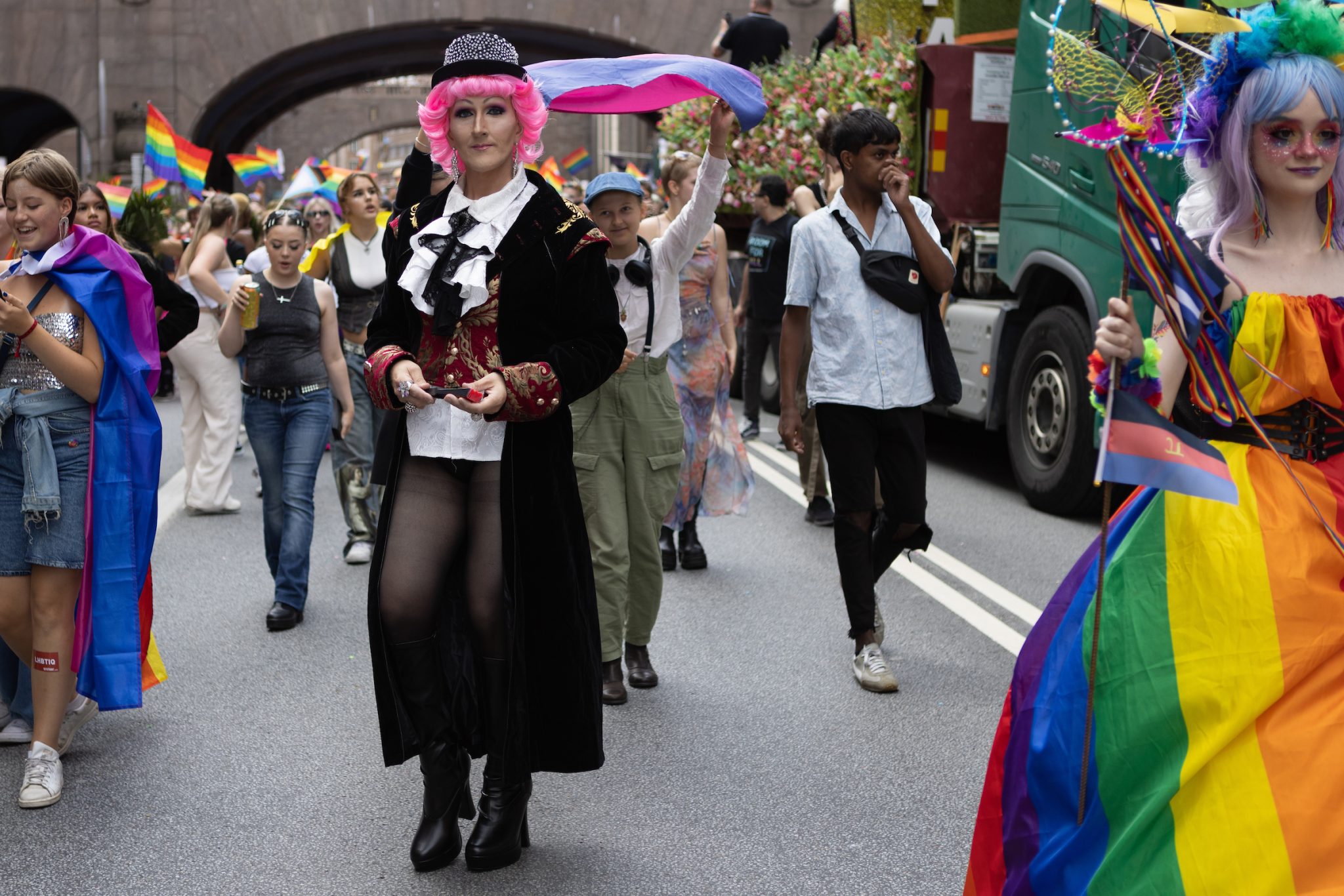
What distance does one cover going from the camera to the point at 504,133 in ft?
11.6

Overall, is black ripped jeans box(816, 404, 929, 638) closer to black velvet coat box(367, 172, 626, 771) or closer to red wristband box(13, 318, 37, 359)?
black velvet coat box(367, 172, 626, 771)

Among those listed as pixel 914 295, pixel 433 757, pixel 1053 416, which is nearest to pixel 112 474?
pixel 433 757

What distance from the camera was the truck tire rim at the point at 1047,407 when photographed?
334 inches

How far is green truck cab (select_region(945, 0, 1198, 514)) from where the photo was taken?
7.89m

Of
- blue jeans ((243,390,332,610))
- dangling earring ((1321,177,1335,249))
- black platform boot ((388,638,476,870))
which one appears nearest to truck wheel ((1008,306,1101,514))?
blue jeans ((243,390,332,610))

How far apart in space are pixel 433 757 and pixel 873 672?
208 centimetres

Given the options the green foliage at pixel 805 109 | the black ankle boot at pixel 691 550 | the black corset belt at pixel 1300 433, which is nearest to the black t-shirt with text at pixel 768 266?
the green foliage at pixel 805 109

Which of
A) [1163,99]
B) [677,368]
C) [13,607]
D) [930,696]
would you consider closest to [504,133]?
[1163,99]

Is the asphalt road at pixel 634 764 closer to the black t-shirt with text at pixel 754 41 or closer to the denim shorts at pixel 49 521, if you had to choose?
the denim shorts at pixel 49 521

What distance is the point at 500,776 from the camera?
360 cm

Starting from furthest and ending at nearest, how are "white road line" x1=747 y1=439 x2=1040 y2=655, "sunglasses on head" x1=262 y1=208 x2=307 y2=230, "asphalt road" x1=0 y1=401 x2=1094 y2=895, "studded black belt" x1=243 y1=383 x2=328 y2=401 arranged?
"sunglasses on head" x1=262 y1=208 x2=307 y2=230, "studded black belt" x1=243 y1=383 x2=328 y2=401, "white road line" x1=747 y1=439 x2=1040 y2=655, "asphalt road" x1=0 y1=401 x2=1094 y2=895

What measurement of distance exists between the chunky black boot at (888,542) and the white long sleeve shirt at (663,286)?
3.42 feet

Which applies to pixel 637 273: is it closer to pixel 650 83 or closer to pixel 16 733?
pixel 650 83

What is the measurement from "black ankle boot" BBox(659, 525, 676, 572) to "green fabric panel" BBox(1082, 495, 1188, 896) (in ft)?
14.4
